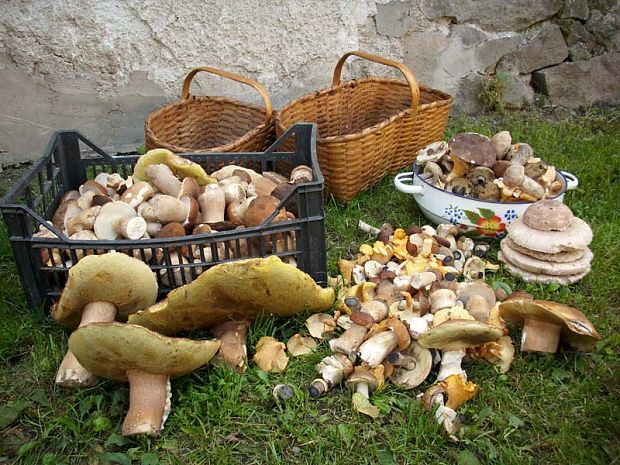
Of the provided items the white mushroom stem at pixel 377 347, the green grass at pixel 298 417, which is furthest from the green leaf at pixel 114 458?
the white mushroom stem at pixel 377 347

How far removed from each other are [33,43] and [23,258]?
1.79m

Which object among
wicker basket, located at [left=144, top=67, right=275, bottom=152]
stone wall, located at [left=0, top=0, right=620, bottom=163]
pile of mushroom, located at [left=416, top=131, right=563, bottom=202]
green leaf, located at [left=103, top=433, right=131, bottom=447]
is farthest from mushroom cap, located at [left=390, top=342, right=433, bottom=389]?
stone wall, located at [left=0, top=0, right=620, bottom=163]

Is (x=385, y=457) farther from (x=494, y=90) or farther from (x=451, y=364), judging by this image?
(x=494, y=90)

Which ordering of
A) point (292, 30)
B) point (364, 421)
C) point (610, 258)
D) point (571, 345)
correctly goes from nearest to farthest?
point (364, 421)
point (571, 345)
point (610, 258)
point (292, 30)

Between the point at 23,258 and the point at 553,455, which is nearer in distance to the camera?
the point at 553,455

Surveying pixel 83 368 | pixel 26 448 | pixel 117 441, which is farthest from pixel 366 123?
pixel 26 448

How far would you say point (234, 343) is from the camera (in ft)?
6.38

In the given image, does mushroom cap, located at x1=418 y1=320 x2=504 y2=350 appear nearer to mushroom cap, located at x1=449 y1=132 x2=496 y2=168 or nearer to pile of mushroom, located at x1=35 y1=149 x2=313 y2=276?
pile of mushroom, located at x1=35 y1=149 x2=313 y2=276

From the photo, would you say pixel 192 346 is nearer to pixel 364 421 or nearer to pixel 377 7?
pixel 364 421

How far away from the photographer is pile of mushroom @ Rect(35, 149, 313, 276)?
6.71 feet

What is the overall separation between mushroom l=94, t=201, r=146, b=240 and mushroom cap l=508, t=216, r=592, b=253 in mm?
1422

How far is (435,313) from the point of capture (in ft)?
6.42

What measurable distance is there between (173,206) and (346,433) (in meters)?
0.97

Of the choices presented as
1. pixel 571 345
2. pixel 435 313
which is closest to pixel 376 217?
pixel 435 313
